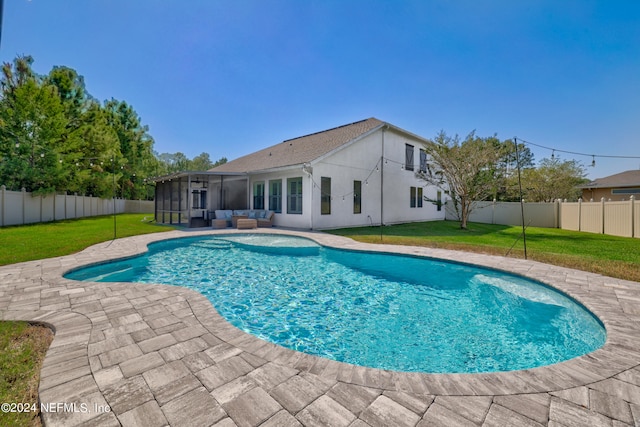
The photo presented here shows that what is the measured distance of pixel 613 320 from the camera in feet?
11.1

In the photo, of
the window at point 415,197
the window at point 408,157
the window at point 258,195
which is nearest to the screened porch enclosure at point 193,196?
the window at point 258,195

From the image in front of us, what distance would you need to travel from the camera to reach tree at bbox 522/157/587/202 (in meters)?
21.3

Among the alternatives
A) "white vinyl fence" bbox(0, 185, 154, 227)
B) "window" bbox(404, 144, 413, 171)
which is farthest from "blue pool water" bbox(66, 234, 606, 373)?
"window" bbox(404, 144, 413, 171)

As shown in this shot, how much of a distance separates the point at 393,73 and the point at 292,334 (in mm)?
12718

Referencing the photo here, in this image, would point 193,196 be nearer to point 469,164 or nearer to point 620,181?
point 469,164

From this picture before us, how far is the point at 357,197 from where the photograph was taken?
579 inches

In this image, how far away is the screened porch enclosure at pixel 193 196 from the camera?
14852 millimetres

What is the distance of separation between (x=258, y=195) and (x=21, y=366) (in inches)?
542

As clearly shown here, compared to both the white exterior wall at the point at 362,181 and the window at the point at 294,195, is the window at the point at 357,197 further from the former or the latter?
the window at the point at 294,195

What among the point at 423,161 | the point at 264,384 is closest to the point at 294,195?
the point at 423,161

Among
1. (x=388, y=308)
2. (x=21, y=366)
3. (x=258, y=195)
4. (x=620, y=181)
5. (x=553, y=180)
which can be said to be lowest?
(x=388, y=308)

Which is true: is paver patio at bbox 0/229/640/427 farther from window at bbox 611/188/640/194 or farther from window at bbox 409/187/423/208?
window at bbox 611/188/640/194

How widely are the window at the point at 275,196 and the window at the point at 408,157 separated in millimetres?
8423

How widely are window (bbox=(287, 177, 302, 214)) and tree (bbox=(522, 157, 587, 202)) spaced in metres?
19.2
